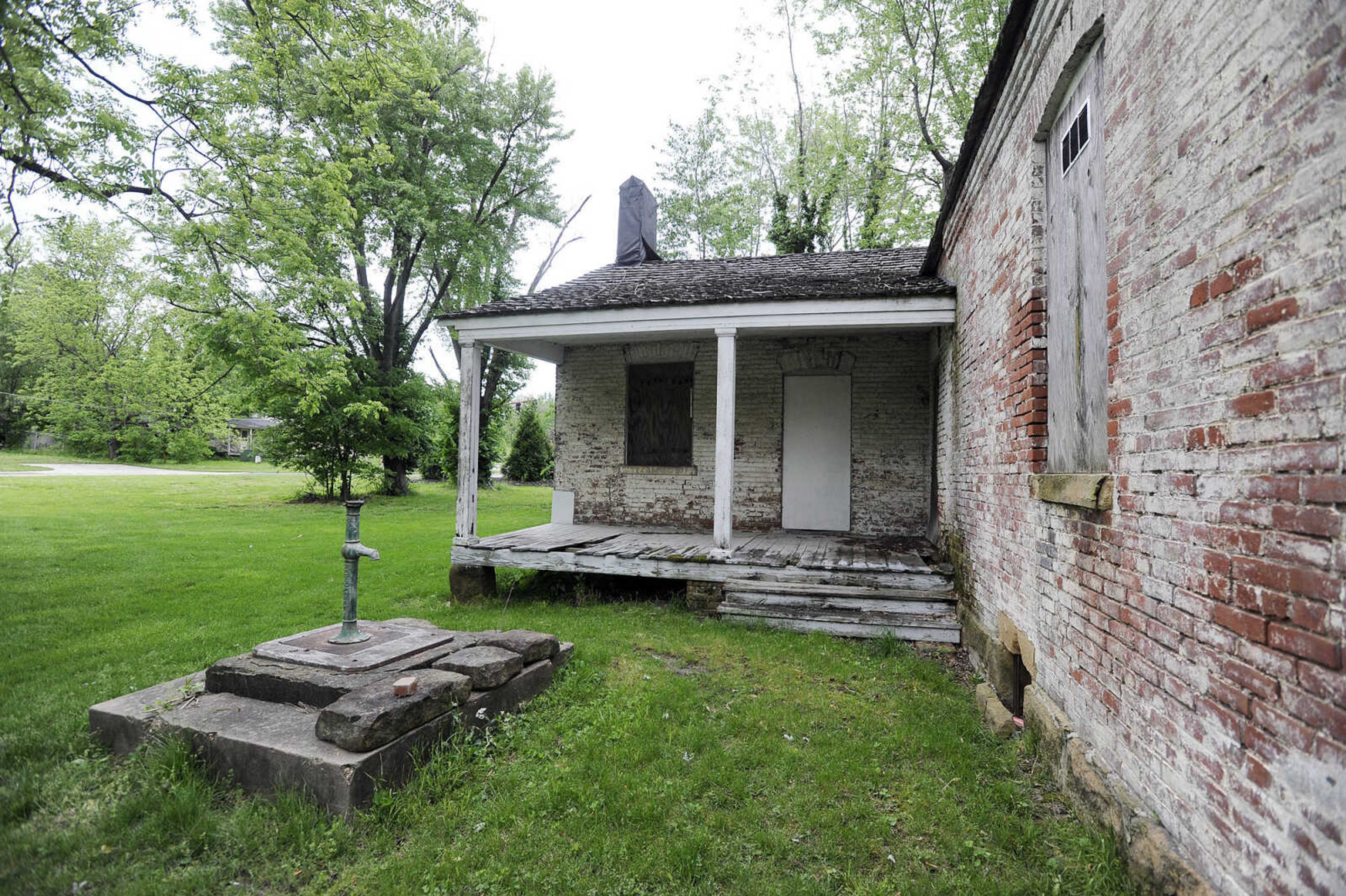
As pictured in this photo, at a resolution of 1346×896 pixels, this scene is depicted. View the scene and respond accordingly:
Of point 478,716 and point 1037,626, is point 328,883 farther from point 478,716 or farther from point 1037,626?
point 1037,626

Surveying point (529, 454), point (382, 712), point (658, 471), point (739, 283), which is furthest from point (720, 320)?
point (529, 454)

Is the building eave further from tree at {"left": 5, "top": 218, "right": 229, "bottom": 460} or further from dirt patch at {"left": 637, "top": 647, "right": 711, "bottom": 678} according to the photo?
tree at {"left": 5, "top": 218, "right": 229, "bottom": 460}

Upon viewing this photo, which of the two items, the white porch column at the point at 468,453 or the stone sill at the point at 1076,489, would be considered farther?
the white porch column at the point at 468,453

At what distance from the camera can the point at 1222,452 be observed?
180cm

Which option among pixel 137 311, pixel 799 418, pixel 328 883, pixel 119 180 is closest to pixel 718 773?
pixel 328 883

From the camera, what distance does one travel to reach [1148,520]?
2.25 metres

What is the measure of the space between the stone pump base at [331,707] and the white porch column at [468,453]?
3.06m

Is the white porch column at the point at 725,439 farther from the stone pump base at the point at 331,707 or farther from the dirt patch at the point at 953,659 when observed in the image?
the stone pump base at the point at 331,707

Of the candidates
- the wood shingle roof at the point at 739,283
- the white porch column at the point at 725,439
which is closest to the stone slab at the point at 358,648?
the white porch column at the point at 725,439

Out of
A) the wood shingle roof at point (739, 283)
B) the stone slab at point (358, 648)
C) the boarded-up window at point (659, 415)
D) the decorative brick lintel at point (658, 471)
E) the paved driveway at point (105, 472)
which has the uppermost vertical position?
the wood shingle roof at point (739, 283)

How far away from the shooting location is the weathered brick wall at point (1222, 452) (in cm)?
142

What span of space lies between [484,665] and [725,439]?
144 inches

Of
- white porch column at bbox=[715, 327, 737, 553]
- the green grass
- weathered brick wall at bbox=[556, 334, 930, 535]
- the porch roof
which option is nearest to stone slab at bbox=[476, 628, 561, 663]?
white porch column at bbox=[715, 327, 737, 553]

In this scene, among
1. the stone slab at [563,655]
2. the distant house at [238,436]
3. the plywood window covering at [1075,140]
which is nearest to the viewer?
the plywood window covering at [1075,140]
